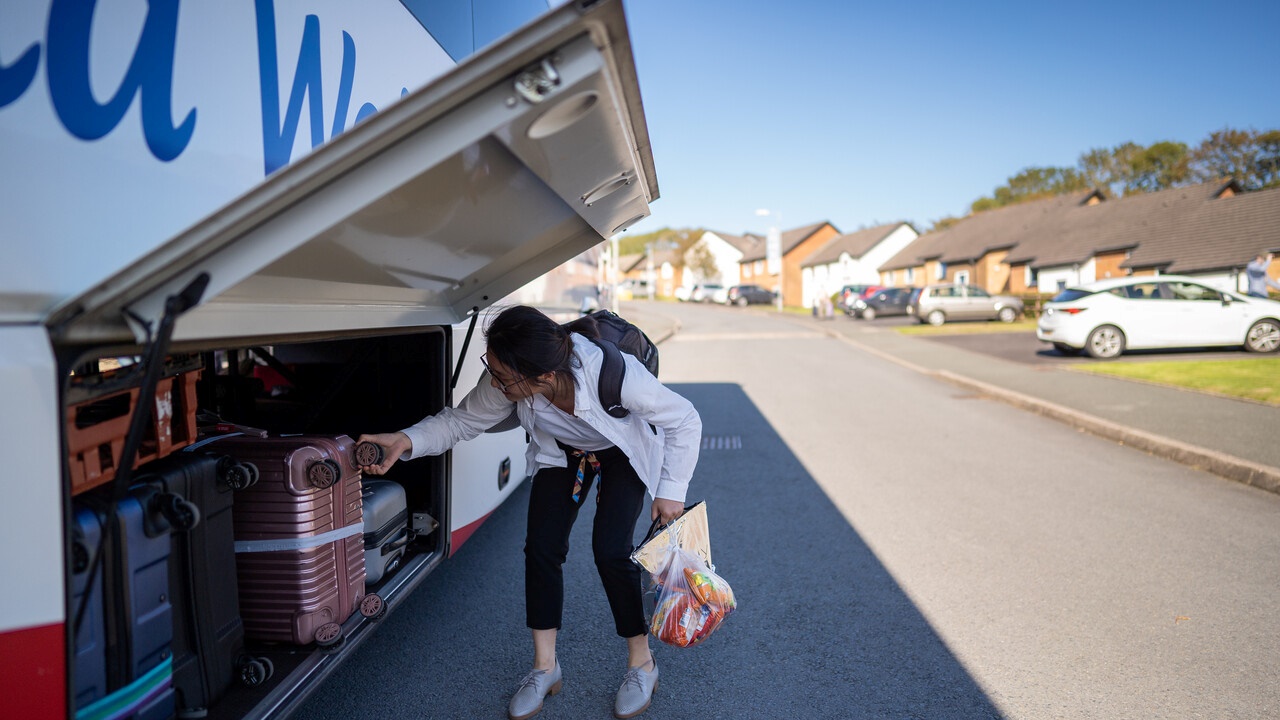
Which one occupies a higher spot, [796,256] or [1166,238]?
[796,256]

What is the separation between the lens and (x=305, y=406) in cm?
460

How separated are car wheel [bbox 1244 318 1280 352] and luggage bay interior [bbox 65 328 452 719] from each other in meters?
17.9

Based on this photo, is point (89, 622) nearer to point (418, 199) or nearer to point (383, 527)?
point (418, 199)

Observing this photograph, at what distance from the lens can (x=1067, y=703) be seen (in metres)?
3.06

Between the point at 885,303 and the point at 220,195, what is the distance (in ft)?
122

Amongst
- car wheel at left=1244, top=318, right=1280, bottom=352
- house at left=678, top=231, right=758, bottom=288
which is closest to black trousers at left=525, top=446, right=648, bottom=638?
car wheel at left=1244, top=318, right=1280, bottom=352

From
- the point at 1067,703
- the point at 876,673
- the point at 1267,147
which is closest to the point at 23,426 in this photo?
the point at 876,673

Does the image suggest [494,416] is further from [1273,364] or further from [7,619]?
[1273,364]

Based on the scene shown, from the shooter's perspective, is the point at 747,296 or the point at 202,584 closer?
the point at 202,584

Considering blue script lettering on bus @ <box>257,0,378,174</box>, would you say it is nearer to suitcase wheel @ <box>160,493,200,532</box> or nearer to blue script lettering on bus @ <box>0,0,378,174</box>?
blue script lettering on bus @ <box>0,0,378,174</box>

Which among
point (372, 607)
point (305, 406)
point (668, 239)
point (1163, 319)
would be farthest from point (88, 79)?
point (668, 239)

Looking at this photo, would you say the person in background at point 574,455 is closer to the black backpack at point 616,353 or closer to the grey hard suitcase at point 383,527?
the black backpack at point 616,353

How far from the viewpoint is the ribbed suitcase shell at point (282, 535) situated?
2586 millimetres

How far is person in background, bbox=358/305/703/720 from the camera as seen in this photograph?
285 cm
